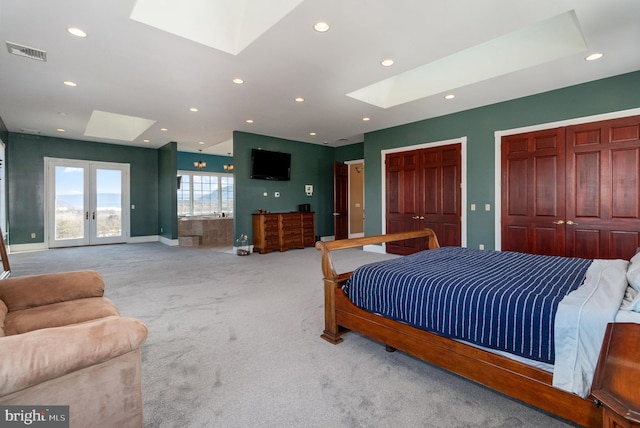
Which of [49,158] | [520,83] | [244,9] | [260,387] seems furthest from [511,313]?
[49,158]

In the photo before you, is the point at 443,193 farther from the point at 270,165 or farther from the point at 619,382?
the point at 619,382

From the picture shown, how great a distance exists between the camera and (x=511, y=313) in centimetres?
161

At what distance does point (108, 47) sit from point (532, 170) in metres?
5.88

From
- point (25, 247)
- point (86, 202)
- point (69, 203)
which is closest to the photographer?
point (25, 247)

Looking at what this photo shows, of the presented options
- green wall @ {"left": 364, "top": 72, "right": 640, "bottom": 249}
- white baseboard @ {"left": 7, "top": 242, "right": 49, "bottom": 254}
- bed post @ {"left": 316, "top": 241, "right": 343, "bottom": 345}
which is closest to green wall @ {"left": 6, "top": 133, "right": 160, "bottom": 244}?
white baseboard @ {"left": 7, "top": 242, "right": 49, "bottom": 254}

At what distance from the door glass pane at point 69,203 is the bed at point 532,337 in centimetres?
891

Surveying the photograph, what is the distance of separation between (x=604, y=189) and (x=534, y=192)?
790 millimetres

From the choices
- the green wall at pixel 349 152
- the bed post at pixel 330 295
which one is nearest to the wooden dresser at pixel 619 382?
the bed post at pixel 330 295

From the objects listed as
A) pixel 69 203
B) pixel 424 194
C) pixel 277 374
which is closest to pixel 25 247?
pixel 69 203

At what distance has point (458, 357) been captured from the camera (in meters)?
1.83

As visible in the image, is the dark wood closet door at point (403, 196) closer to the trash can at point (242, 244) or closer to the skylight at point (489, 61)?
the skylight at point (489, 61)

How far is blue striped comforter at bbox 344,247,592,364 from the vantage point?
5.14 ft

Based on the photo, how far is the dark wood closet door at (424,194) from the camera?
5671 millimetres

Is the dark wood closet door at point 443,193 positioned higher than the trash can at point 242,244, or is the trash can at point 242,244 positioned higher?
the dark wood closet door at point 443,193
